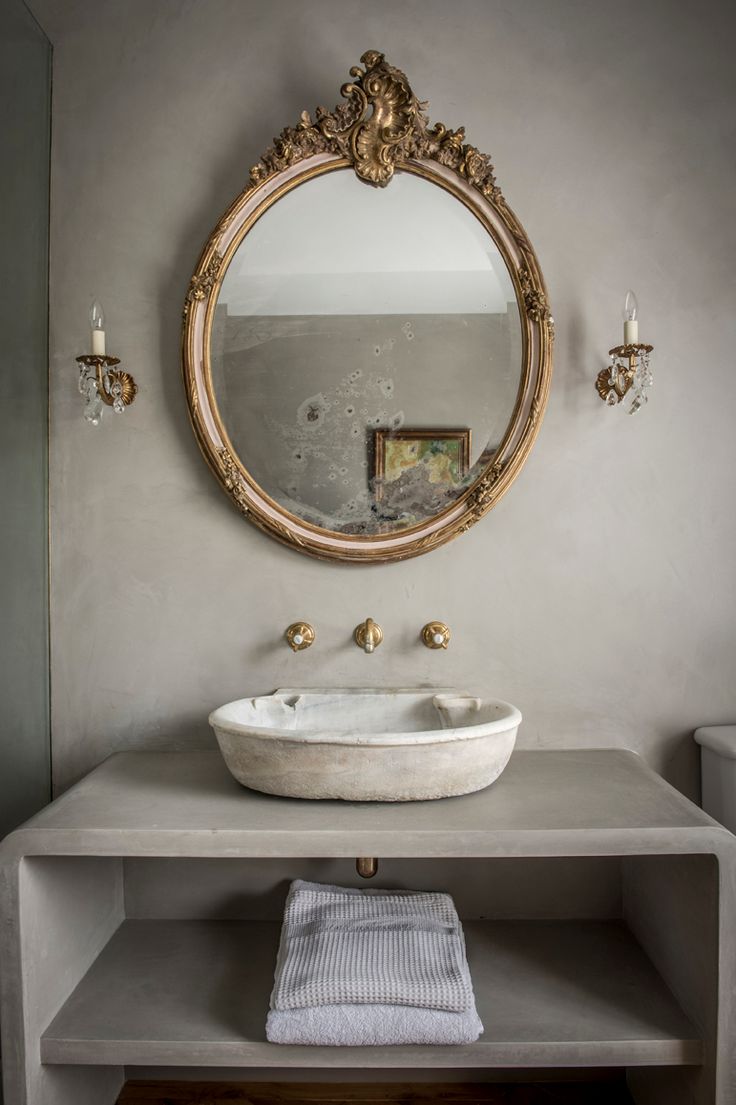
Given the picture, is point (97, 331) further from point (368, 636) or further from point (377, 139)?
point (368, 636)

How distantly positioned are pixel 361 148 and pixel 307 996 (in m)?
1.55

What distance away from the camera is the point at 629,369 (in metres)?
1.51

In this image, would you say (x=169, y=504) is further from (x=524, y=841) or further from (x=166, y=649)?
(x=524, y=841)

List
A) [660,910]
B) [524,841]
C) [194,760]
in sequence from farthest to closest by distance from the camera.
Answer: [194,760] < [660,910] < [524,841]

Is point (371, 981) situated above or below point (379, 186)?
below

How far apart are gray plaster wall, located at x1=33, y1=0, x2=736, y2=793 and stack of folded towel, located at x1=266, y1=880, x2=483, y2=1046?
0.46 metres

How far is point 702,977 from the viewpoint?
1176 mm

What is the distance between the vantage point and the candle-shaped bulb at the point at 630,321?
1.48m

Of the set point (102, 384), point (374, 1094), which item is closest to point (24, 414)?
point (102, 384)

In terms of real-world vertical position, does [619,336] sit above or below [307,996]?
above

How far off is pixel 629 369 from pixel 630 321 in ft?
0.31

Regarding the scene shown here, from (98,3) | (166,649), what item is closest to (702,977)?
(166,649)

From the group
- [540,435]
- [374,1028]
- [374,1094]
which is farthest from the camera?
[540,435]

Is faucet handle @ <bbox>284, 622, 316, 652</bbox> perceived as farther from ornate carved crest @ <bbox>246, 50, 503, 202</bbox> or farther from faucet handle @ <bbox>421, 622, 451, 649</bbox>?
ornate carved crest @ <bbox>246, 50, 503, 202</bbox>
